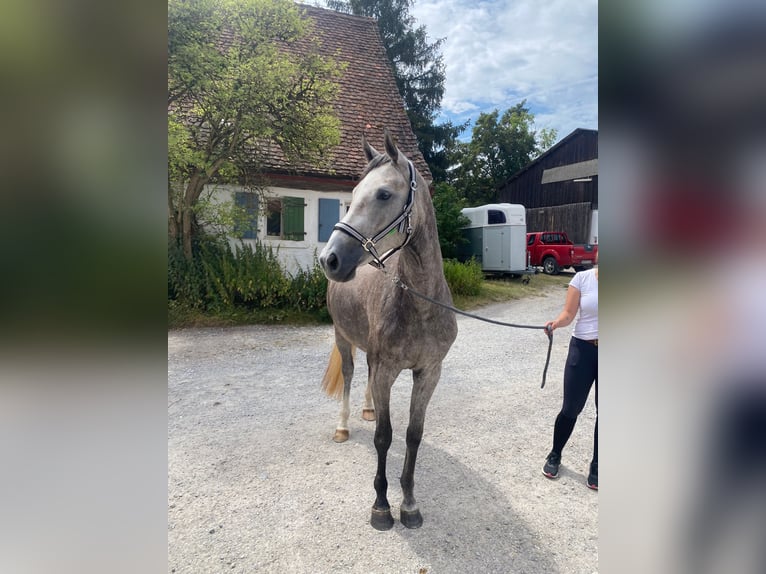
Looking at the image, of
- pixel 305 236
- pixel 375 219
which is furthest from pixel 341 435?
pixel 305 236

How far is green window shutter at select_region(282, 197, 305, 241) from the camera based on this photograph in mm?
9836

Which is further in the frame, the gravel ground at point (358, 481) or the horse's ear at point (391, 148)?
the gravel ground at point (358, 481)

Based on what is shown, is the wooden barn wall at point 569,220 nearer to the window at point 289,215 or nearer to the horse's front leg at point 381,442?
the window at point 289,215

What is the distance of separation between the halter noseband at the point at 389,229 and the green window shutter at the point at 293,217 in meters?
8.09

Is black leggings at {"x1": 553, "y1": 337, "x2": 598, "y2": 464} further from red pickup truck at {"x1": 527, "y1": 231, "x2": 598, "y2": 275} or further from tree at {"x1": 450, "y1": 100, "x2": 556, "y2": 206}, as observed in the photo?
tree at {"x1": 450, "y1": 100, "x2": 556, "y2": 206}

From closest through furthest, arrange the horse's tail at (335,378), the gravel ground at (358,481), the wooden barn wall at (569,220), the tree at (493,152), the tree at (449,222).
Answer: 1. the gravel ground at (358,481)
2. the horse's tail at (335,378)
3. the tree at (449,222)
4. the wooden barn wall at (569,220)
5. the tree at (493,152)

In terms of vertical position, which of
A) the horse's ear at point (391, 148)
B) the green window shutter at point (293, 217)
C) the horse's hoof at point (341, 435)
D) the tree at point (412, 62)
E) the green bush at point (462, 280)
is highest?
the tree at point (412, 62)

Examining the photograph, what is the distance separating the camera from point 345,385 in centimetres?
364

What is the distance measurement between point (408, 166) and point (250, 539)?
225 centimetres

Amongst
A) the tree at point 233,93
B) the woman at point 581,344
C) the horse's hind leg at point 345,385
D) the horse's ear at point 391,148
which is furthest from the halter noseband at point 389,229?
the tree at point 233,93

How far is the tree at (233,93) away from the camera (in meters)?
6.24
